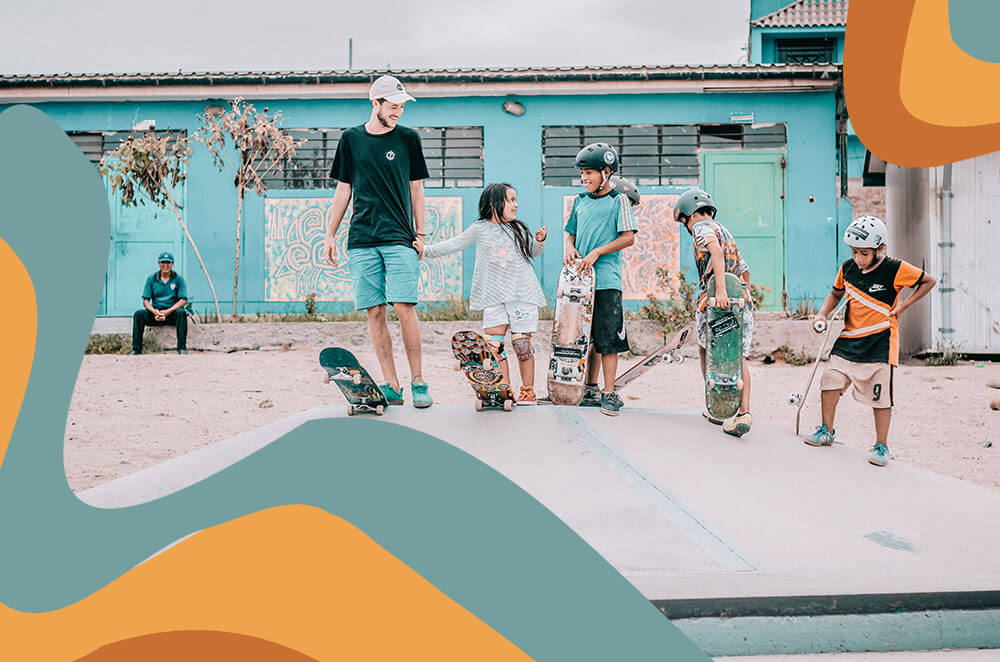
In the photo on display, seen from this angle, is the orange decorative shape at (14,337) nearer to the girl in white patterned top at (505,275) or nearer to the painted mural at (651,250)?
the girl in white patterned top at (505,275)

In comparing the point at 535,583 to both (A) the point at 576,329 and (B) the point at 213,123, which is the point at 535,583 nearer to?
(A) the point at 576,329

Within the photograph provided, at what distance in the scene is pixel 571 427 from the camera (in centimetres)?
401

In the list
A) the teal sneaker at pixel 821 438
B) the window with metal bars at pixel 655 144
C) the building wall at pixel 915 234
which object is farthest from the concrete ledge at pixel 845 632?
the window with metal bars at pixel 655 144

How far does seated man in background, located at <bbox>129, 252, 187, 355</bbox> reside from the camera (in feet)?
27.2

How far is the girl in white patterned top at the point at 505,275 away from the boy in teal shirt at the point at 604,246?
11.5 inches

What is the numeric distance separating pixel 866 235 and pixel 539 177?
7110 millimetres

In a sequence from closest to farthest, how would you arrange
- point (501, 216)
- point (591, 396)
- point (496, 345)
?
point (496, 345) → point (501, 216) → point (591, 396)

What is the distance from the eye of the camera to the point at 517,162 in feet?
35.7

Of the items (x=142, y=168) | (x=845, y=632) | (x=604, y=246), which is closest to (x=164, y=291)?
(x=142, y=168)

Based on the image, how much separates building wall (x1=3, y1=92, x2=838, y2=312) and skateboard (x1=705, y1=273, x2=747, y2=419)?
6327mm

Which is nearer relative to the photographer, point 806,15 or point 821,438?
point 821,438

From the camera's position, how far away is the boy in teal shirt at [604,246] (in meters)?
4.55

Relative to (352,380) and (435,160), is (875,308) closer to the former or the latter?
(352,380)

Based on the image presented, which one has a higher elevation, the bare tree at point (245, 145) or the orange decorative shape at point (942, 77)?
the bare tree at point (245, 145)
